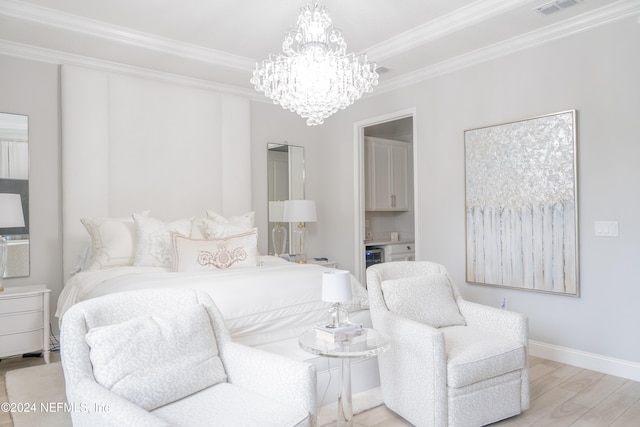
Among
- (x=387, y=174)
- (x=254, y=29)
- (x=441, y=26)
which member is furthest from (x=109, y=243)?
(x=387, y=174)

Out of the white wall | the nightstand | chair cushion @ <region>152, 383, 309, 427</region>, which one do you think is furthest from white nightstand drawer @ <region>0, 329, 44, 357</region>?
the white wall

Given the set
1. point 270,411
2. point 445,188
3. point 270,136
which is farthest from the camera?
point 270,136

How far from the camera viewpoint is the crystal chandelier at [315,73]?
9.11ft

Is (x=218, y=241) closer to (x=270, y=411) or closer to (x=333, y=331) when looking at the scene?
(x=333, y=331)

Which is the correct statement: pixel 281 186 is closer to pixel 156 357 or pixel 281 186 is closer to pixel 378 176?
pixel 378 176

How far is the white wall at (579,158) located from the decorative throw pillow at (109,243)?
284cm

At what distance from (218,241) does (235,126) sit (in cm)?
199

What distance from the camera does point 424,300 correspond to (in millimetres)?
2766

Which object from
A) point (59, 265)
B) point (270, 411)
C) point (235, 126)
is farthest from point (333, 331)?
point (235, 126)

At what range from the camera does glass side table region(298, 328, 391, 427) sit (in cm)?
197

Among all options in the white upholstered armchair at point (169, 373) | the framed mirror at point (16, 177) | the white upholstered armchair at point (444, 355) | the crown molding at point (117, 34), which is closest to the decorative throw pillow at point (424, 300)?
the white upholstered armchair at point (444, 355)

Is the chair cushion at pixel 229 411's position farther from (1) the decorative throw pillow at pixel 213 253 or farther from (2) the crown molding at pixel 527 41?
(2) the crown molding at pixel 527 41

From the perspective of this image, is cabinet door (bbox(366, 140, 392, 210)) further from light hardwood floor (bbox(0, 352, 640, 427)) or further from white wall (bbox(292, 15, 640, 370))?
light hardwood floor (bbox(0, 352, 640, 427))

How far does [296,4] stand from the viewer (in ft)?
10.7
